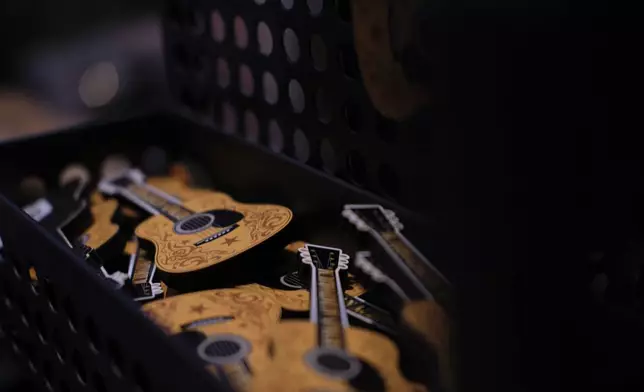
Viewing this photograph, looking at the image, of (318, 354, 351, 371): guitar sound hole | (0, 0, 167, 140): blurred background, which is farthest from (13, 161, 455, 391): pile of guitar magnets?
(0, 0, 167, 140): blurred background

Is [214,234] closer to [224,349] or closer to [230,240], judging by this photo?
[230,240]

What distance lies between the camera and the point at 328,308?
0.42 metres

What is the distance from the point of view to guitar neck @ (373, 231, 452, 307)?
0.82 ft

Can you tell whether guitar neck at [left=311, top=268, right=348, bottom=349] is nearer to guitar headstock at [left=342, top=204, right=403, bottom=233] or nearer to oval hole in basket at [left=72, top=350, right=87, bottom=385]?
guitar headstock at [left=342, top=204, right=403, bottom=233]

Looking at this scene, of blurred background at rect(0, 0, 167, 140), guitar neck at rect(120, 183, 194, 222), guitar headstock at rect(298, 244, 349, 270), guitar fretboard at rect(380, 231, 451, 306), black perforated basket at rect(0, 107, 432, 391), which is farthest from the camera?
blurred background at rect(0, 0, 167, 140)

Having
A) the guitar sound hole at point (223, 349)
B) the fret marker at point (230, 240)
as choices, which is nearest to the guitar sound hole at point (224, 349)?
the guitar sound hole at point (223, 349)

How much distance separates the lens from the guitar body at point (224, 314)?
15.6 inches

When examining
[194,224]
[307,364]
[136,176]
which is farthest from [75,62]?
[307,364]

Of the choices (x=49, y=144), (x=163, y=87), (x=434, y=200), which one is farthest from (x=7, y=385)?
(x=434, y=200)

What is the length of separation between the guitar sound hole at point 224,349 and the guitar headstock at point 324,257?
96mm

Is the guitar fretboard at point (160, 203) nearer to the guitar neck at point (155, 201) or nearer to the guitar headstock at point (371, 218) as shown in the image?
the guitar neck at point (155, 201)

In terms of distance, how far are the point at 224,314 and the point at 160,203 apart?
21 cm

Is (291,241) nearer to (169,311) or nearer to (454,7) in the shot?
(169,311)

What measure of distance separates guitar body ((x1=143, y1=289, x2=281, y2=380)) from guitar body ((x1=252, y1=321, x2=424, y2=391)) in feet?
0.04
